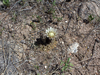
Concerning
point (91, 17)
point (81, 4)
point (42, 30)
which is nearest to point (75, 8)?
point (81, 4)

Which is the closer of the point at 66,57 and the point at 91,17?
the point at 66,57

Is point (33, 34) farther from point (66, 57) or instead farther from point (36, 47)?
point (66, 57)

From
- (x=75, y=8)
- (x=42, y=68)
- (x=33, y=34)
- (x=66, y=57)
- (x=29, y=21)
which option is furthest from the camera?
(x=75, y=8)

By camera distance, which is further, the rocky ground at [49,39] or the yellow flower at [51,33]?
the yellow flower at [51,33]

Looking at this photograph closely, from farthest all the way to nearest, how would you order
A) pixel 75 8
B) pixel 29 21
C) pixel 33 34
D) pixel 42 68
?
1. pixel 75 8
2. pixel 29 21
3. pixel 33 34
4. pixel 42 68

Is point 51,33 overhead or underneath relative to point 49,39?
overhead

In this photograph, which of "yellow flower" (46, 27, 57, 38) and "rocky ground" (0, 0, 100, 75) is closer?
"rocky ground" (0, 0, 100, 75)

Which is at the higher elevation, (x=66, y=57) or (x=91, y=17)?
(x=91, y=17)

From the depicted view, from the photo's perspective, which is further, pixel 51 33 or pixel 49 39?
pixel 49 39
